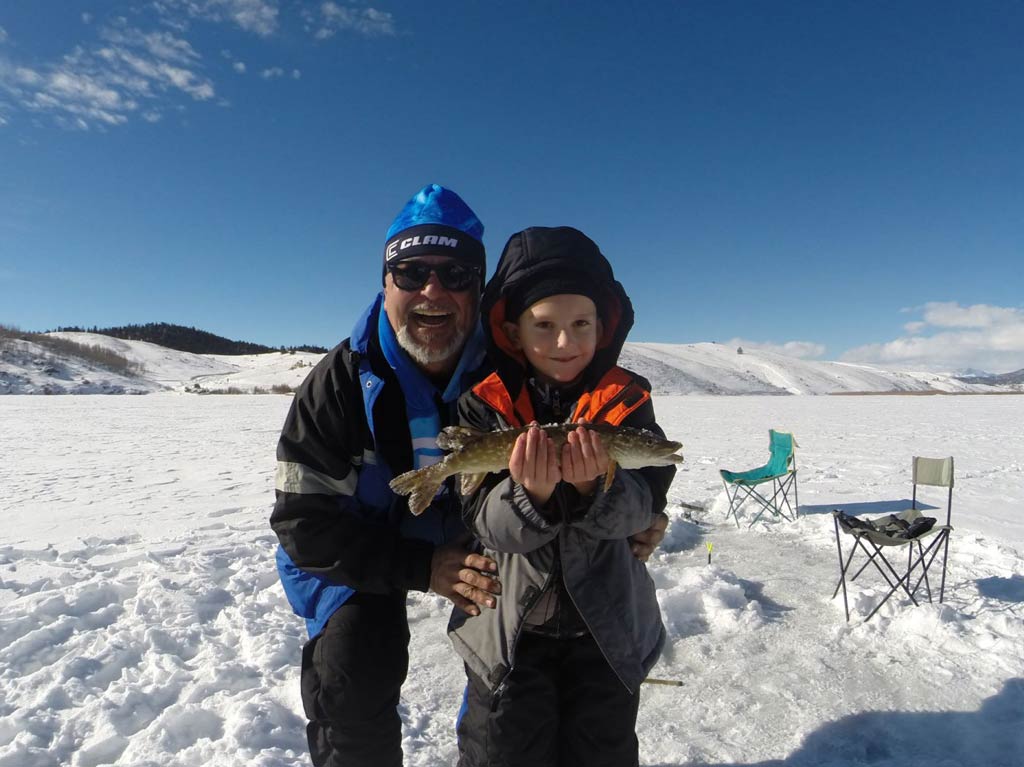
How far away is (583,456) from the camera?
199cm

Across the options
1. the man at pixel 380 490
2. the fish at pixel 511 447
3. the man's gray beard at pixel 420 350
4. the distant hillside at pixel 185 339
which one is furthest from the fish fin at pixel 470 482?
the distant hillside at pixel 185 339

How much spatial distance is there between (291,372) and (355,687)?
76.5 meters

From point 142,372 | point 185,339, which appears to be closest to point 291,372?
point 142,372

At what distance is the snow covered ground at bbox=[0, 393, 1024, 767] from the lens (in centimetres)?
296

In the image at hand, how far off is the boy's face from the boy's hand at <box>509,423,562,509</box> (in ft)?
1.68

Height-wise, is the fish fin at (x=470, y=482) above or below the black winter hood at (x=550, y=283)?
below

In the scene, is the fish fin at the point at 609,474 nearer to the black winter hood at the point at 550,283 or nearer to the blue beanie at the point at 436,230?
the black winter hood at the point at 550,283

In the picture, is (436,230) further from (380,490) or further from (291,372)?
(291,372)

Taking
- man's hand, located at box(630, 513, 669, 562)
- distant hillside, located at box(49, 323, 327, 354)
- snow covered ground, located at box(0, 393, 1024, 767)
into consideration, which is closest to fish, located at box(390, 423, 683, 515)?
man's hand, located at box(630, 513, 669, 562)

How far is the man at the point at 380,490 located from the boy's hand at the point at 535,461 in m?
0.61

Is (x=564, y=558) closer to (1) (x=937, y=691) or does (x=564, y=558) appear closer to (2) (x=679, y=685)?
(2) (x=679, y=685)

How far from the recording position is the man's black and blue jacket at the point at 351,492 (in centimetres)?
257

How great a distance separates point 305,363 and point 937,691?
282ft

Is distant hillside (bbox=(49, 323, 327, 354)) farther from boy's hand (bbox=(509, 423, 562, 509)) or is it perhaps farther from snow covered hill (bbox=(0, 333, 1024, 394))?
boy's hand (bbox=(509, 423, 562, 509))
